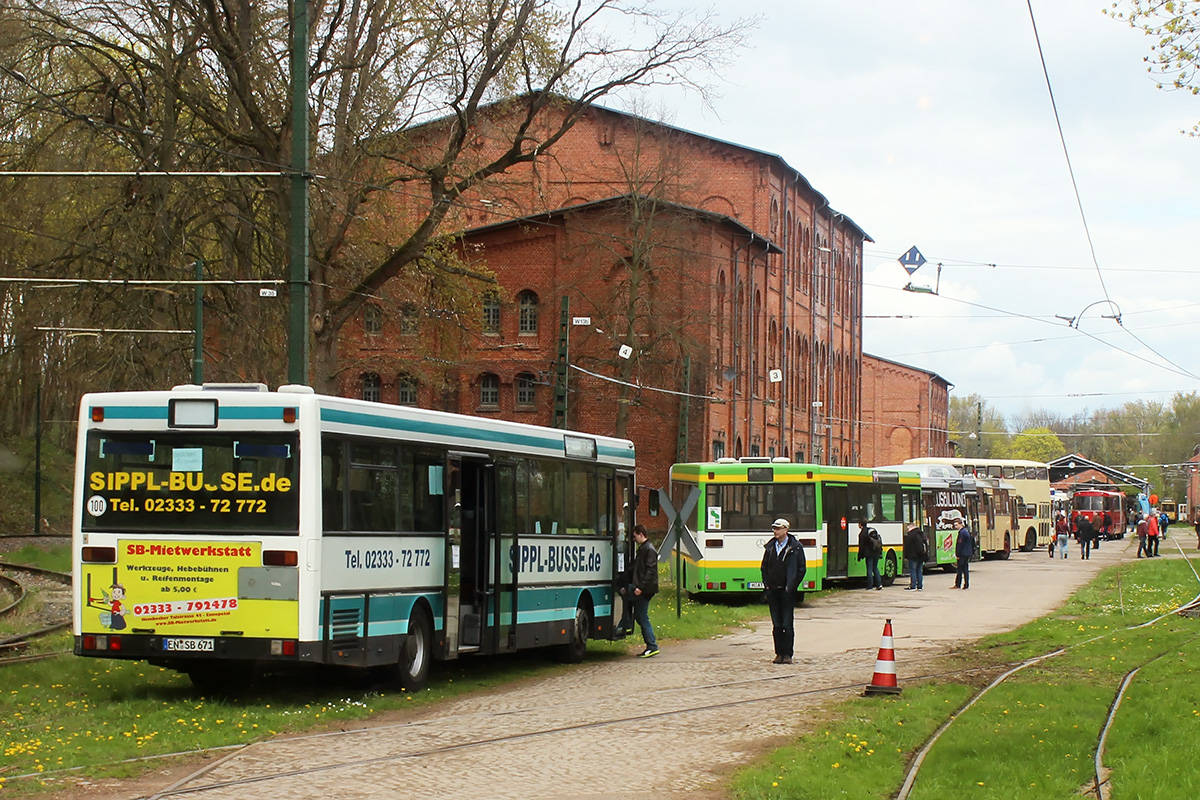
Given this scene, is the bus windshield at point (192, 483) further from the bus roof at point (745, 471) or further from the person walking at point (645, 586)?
the bus roof at point (745, 471)

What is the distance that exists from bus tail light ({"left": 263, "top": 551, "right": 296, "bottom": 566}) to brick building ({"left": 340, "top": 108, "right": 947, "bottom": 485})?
34148mm

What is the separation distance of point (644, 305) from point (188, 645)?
44.1m

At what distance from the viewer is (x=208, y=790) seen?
31.1 feet

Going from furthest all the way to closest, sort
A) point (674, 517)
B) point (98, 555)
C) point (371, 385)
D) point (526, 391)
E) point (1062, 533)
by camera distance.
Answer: point (371, 385) → point (526, 391) → point (1062, 533) → point (674, 517) → point (98, 555)

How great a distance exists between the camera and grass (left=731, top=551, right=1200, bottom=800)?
31.9ft

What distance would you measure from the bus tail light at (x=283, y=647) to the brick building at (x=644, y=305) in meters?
34.3

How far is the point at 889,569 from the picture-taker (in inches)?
1548

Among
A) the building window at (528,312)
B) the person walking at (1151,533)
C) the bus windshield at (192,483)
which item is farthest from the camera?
the building window at (528,312)

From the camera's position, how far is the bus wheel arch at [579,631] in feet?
61.8

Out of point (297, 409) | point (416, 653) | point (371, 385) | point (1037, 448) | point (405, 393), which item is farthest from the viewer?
point (1037, 448)

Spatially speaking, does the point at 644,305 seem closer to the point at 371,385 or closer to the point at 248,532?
the point at 371,385

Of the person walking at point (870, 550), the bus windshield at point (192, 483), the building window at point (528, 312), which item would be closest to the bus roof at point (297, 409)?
the bus windshield at point (192, 483)

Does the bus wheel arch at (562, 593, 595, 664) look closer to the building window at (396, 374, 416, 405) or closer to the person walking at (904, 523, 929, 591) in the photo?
the person walking at (904, 523, 929, 591)

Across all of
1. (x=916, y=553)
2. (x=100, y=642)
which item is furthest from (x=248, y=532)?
(x=916, y=553)
